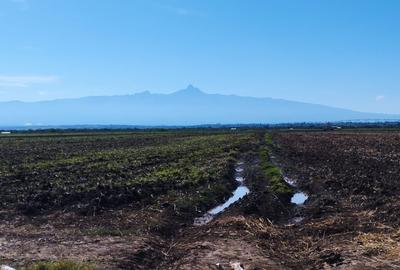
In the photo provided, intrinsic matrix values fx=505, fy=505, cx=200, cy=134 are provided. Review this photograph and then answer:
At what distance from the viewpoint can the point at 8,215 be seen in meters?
16.6

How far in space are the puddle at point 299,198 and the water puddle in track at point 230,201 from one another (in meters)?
2.08

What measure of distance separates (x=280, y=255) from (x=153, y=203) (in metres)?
7.77

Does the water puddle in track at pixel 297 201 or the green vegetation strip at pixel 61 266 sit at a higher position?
the green vegetation strip at pixel 61 266

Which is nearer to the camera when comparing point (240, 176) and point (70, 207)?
point (70, 207)

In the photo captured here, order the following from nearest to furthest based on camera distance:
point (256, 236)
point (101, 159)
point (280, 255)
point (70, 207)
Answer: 1. point (280, 255)
2. point (256, 236)
3. point (70, 207)
4. point (101, 159)

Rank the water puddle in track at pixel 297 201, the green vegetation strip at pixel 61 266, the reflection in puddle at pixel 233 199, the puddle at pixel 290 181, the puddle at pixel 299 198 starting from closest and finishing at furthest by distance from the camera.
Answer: the green vegetation strip at pixel 61 266 → the water puddle in track at pixel 297 201 → the reflection in puddle at pixel 233 199 → the puddle at pixel 299 198 → the puddle at pixel 290 181

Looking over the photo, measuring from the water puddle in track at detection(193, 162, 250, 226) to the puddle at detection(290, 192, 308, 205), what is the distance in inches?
82.0

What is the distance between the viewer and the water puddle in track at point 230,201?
16.7 m

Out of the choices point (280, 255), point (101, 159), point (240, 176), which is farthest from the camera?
point (101, 159)

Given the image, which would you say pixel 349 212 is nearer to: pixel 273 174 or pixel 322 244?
pixel 322 244

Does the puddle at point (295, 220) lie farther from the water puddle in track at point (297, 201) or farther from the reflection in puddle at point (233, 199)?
the reflection in puddle at point (233, 199)

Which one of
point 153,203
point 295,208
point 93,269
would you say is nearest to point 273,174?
point 295,208

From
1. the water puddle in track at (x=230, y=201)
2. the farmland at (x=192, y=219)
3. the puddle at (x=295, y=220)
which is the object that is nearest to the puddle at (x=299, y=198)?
the farmland at (x=192, y=219)

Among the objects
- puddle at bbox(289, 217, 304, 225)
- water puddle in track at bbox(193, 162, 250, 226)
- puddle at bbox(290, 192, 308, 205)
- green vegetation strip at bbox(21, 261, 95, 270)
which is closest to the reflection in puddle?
water puddle in track at bbox(193, 162, 250, 226)
